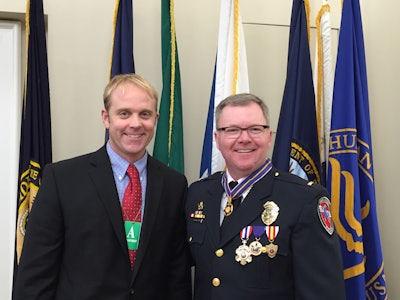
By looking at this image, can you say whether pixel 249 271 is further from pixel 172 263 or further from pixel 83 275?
pixel 83 275

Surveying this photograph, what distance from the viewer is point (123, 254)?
142cm

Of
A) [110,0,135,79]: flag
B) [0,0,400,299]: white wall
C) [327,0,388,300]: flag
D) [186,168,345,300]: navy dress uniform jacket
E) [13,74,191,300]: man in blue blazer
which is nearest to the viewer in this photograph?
[186,168,345,300]: navy dress uniform jacket

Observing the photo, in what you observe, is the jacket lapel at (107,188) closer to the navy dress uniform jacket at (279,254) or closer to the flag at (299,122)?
the navy dress uniform jacket at (279,254)

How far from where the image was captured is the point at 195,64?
227 cm

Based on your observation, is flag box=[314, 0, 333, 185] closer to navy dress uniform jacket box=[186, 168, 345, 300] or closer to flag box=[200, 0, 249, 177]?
flag box=[200, 0, 249, 177]

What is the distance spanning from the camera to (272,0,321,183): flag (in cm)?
192

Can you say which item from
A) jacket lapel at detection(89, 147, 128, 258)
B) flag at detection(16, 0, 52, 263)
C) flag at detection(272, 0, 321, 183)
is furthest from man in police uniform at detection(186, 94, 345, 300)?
flag at detection(16, 0, 52, 263)

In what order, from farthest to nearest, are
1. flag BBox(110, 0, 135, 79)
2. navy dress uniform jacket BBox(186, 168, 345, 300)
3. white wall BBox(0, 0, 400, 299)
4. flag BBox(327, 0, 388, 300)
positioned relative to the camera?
white wall BBox(0, 0, 400, 299) → flag BBox(110, 0, 135, 79) → flag BBox(327, 0, 388, 300) → navy dress uniform jacket BBox(186, 168, 345, 300)

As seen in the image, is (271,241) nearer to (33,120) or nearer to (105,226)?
(105,226)

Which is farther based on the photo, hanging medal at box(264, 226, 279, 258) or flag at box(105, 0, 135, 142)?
flag at box(105, 0, 135, 142)

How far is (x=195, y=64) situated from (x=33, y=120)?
79 centimetres

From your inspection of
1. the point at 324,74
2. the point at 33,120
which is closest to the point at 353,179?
the point at 324,74

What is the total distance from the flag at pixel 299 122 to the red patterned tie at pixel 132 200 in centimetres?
67

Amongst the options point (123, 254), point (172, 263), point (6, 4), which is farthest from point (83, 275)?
point (6, 4)
